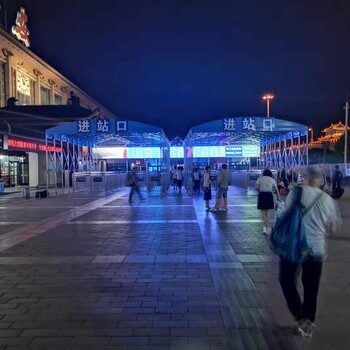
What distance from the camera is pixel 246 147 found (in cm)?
2992

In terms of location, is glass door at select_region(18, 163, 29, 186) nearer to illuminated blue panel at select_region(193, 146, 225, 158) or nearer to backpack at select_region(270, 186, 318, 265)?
illuminated blue panel at select_region(193, 146, 225, 158)

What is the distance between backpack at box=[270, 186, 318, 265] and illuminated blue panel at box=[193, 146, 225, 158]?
87.0 ft

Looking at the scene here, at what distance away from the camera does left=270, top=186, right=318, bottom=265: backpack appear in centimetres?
395

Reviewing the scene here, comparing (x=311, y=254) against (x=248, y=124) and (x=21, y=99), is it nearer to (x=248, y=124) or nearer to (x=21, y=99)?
(x=248, y=124)

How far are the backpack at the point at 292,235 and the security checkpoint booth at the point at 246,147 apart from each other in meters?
16.4

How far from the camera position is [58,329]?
13.6 feet

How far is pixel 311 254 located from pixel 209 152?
88.7 ft

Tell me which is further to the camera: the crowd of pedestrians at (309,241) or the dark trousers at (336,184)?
the dark trousers at (336,184)

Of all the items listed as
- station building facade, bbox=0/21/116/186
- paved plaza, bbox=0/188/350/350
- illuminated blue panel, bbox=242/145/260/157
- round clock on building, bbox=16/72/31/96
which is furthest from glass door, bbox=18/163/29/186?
paved plaza, bbox=0/188/350/350

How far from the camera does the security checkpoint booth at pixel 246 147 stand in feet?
68.0

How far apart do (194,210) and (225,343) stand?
10.5m

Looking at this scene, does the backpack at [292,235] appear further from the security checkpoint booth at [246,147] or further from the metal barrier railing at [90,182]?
the metal barrier railing at [90,182]

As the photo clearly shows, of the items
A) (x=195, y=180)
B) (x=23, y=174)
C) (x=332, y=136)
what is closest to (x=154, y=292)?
(x=195, y=180)

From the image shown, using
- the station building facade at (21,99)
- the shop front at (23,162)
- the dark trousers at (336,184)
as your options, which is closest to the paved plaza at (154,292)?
the dark trousers at (336,184)
